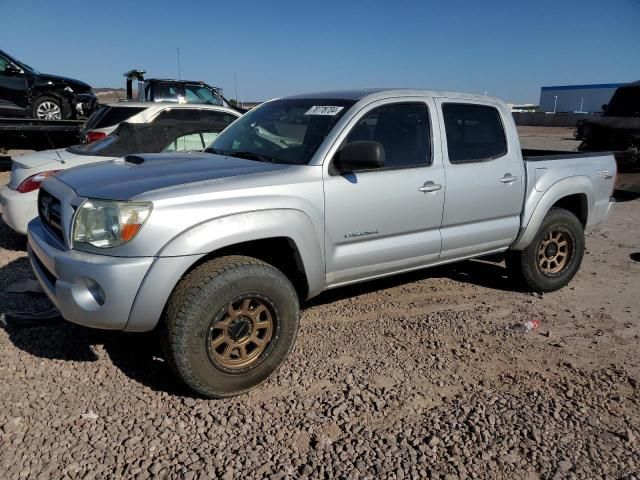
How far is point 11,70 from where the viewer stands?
11367 mm

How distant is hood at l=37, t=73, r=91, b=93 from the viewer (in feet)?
38.7

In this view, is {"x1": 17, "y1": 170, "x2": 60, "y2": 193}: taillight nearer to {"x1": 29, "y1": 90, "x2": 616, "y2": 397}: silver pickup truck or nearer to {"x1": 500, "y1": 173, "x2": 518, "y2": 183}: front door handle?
{"x1": 29, "y1": 90, "x2": 616, "y2": 397}: silver pickup truck

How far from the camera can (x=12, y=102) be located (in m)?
11.4

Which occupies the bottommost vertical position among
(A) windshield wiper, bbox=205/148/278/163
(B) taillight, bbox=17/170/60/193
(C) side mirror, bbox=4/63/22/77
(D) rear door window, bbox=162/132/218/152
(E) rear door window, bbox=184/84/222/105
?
(B) taillight, bbox=17/170/60/193

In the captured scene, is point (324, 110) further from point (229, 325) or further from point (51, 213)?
point (51, 213)

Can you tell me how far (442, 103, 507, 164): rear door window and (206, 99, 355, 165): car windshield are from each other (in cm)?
93

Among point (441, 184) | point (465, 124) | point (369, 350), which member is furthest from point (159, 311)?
point (465, 124)

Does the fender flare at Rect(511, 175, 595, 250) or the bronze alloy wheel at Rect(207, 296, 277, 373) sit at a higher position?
the fender flare at Rect(511, 175, 595, 250)

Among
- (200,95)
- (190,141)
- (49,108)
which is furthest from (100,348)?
(49,108)

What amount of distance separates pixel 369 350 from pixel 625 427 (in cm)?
159

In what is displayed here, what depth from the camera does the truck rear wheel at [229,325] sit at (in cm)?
285

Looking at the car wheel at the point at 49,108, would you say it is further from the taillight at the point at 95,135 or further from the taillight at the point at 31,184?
the taillight at the point at 31,184

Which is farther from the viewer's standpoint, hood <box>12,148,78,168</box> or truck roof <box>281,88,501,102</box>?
hood <box>12,148,78,168</box>

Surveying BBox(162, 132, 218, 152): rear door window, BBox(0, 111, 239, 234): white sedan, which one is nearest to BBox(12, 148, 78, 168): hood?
BBox(0, 111, 239, 234): white sedan
